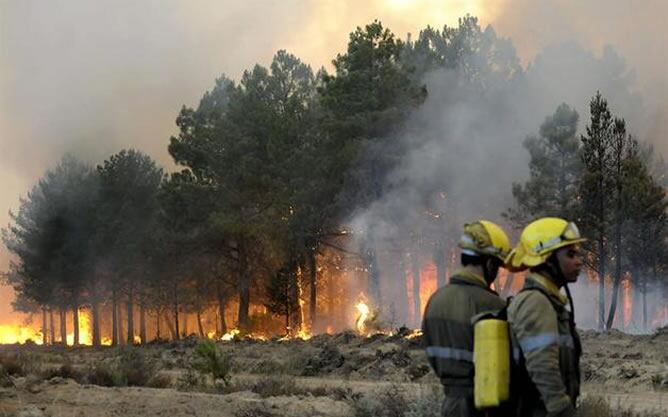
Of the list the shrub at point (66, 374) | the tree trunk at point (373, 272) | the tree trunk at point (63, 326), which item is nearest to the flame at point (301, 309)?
the tree trunk at point (373, 272)

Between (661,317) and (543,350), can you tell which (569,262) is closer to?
(543,350)

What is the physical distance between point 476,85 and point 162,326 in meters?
41.5

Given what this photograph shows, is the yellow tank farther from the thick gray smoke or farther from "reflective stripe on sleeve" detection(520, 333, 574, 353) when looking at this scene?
the thick gray smoke

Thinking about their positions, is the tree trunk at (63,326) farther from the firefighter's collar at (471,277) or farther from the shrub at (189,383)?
the firefighter's collar at (471,277)

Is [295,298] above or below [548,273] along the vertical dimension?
above

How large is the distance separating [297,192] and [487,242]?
119ft

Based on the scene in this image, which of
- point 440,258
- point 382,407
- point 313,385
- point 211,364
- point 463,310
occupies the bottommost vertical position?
point 313,385

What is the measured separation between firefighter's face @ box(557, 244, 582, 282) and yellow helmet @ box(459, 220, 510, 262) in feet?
1.72

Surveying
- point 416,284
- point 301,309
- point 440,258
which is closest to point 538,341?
point 440,258

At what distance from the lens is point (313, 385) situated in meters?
17.6

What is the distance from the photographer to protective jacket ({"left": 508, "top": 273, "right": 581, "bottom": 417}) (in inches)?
157

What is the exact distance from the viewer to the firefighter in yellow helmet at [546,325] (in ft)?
13.1

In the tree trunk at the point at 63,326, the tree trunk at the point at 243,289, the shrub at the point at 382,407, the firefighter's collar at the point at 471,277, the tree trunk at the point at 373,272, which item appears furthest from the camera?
the tree trunk at the point at 63,326

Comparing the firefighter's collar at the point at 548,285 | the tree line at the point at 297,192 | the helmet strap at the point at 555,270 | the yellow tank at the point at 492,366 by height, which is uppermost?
the tree line at the point at 297,192
